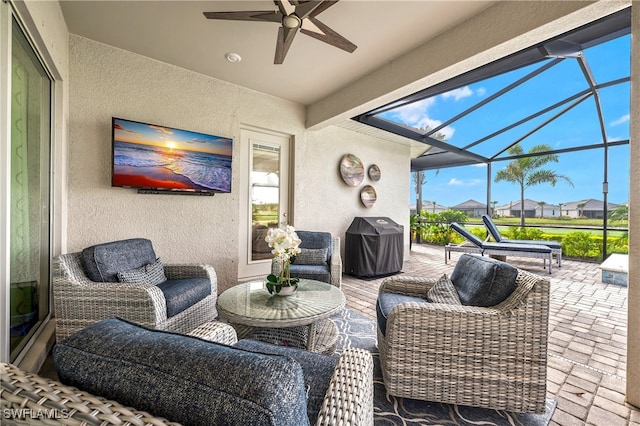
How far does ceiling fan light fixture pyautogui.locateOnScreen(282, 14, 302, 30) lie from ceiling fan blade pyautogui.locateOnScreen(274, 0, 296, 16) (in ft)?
0.10

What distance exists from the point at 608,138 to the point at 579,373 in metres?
A: 6.26

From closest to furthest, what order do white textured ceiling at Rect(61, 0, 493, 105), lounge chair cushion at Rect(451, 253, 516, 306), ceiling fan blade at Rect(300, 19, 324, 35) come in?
lounge chair cushion at Rect(451, 253, 516, 306), ceiling fan blade at Rect(300, 19, 324, 35), white textured ceiling at Rect(61, 0, 493, 105)

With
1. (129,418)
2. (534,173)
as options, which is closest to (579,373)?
(129,418)

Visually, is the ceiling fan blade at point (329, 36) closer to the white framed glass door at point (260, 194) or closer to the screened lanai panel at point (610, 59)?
the white framed glass door at point (260, 194)

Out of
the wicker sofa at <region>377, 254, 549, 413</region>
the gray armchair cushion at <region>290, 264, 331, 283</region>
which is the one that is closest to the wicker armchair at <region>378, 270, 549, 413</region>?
the wicker sofa at <region>377, 254, 549, 413</region>

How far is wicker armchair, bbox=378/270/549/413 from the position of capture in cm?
151

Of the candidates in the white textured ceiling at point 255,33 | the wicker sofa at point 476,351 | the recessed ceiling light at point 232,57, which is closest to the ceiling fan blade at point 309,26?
the white textured ceiling at point 255,33

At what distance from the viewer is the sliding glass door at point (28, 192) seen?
176cm

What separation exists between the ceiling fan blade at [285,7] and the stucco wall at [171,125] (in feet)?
6.60

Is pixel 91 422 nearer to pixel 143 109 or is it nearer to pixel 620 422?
pixel 620 422

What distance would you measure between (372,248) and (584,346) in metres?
2.71

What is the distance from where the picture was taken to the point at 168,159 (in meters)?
3.16

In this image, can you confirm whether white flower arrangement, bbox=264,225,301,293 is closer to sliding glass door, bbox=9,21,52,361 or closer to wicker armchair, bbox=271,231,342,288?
wicker armchair, bbox=271,231,342,288

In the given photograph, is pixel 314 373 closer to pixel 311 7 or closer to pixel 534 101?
pixel 311 7
